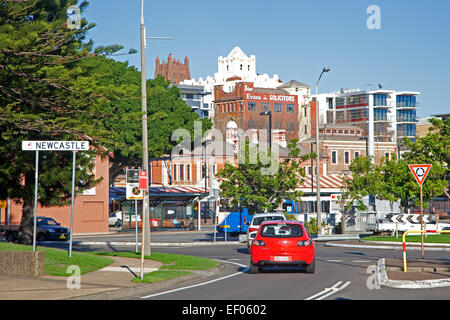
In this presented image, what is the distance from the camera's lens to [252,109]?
437 ft

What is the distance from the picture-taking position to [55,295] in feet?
50.2

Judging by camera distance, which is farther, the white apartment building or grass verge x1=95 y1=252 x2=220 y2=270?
the white apartment building

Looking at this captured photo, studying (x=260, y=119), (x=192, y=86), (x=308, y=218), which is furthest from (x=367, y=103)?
(x=308, y=218)

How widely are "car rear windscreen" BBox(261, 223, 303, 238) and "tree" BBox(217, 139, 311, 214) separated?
27.7 m

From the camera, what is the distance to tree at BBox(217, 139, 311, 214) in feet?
165

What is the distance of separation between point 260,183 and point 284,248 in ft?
98.7

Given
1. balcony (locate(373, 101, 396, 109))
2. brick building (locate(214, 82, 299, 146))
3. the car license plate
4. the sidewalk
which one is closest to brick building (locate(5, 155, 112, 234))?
the sidewalk

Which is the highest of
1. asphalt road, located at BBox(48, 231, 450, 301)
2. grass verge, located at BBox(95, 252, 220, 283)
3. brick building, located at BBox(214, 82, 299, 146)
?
brick building, located at BBox(214, 82, 299, 146)

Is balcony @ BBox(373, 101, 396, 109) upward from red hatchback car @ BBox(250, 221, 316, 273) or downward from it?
upward

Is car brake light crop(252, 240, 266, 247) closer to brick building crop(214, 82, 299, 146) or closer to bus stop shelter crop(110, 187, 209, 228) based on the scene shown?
bus stop shelter crop(110, 187, 209, 228)

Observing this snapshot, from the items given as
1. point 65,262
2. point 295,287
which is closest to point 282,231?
point 295,287

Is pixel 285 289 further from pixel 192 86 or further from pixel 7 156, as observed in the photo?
pixel 192 86
